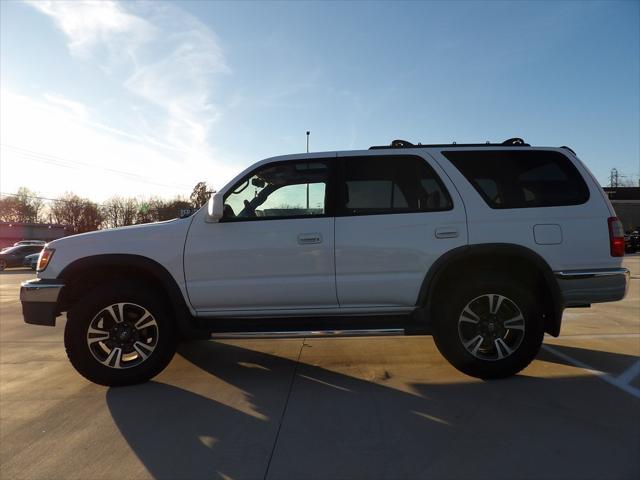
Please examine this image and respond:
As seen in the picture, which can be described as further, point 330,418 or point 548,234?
point 548,234

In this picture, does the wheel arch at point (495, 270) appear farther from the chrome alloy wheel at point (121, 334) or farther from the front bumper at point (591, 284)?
the chrome alloy wheel at point (121, 334)

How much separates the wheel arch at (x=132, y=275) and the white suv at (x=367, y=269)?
12mm

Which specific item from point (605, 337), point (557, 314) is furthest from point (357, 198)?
point (605, 337)

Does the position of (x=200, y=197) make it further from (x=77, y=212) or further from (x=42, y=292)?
(x=77, y=212)

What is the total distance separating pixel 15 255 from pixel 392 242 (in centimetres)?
2839

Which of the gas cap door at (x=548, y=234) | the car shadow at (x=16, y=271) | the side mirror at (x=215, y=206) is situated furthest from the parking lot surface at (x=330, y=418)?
the car shadow at (x=16, y=271)

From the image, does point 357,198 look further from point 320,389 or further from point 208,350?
point 208,350

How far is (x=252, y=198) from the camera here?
4.17 meters

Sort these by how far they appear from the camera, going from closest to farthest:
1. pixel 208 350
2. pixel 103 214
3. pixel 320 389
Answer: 1. pixel 320 389
2. pixel 208 350
3. pixel 103 214

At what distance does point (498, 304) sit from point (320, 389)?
1755 millimetres

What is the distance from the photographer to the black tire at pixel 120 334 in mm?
3883

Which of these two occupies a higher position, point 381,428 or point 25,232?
point 25,232

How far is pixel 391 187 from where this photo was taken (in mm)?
4094

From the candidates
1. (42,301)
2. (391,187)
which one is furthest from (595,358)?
(42,301)
